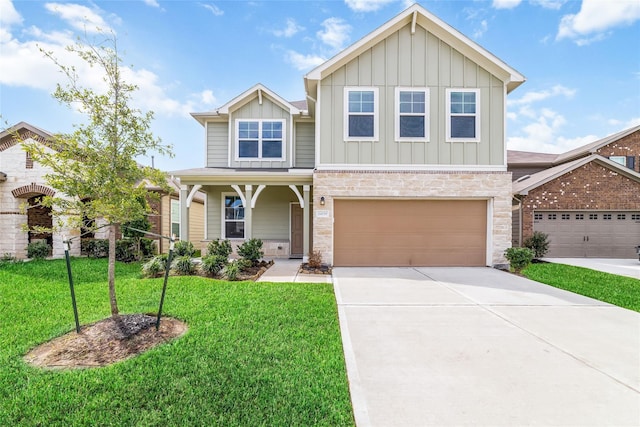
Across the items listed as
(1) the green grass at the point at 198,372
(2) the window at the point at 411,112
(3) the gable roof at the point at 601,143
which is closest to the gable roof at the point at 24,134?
(1) the green grass at the point at 198,372

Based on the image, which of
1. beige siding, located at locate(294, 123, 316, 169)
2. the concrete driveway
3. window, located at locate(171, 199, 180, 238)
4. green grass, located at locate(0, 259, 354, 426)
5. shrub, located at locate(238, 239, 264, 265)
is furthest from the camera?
window, located at locate(171, 199, 180, 238)

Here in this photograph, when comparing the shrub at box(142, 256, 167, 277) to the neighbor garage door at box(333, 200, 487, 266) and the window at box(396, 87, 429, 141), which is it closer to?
the neighbor garage door at box(333, 200, 487, 266)

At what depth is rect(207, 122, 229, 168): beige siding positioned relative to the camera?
13.0 meters

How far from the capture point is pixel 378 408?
8.86ft

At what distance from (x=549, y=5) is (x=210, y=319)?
45.4 feet

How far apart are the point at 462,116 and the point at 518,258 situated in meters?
4.67

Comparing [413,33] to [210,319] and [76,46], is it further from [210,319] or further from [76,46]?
[210,319]

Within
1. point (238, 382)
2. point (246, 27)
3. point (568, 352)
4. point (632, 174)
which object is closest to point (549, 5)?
point (632, 174)

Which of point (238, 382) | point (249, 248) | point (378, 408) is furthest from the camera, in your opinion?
point (249, 248)

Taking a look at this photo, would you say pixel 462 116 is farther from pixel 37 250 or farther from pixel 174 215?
pixel 37 250

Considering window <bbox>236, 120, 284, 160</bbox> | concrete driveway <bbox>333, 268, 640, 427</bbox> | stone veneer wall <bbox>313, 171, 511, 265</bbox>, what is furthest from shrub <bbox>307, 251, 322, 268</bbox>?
window <bbox>236, 120, 284, 160</bbox>

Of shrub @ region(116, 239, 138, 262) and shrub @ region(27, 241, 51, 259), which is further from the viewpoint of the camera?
shrub @ region(27, 241, 51, 259)

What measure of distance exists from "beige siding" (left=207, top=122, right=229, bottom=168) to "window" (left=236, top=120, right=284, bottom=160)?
2.75ft

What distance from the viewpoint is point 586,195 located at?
39.7 feet
